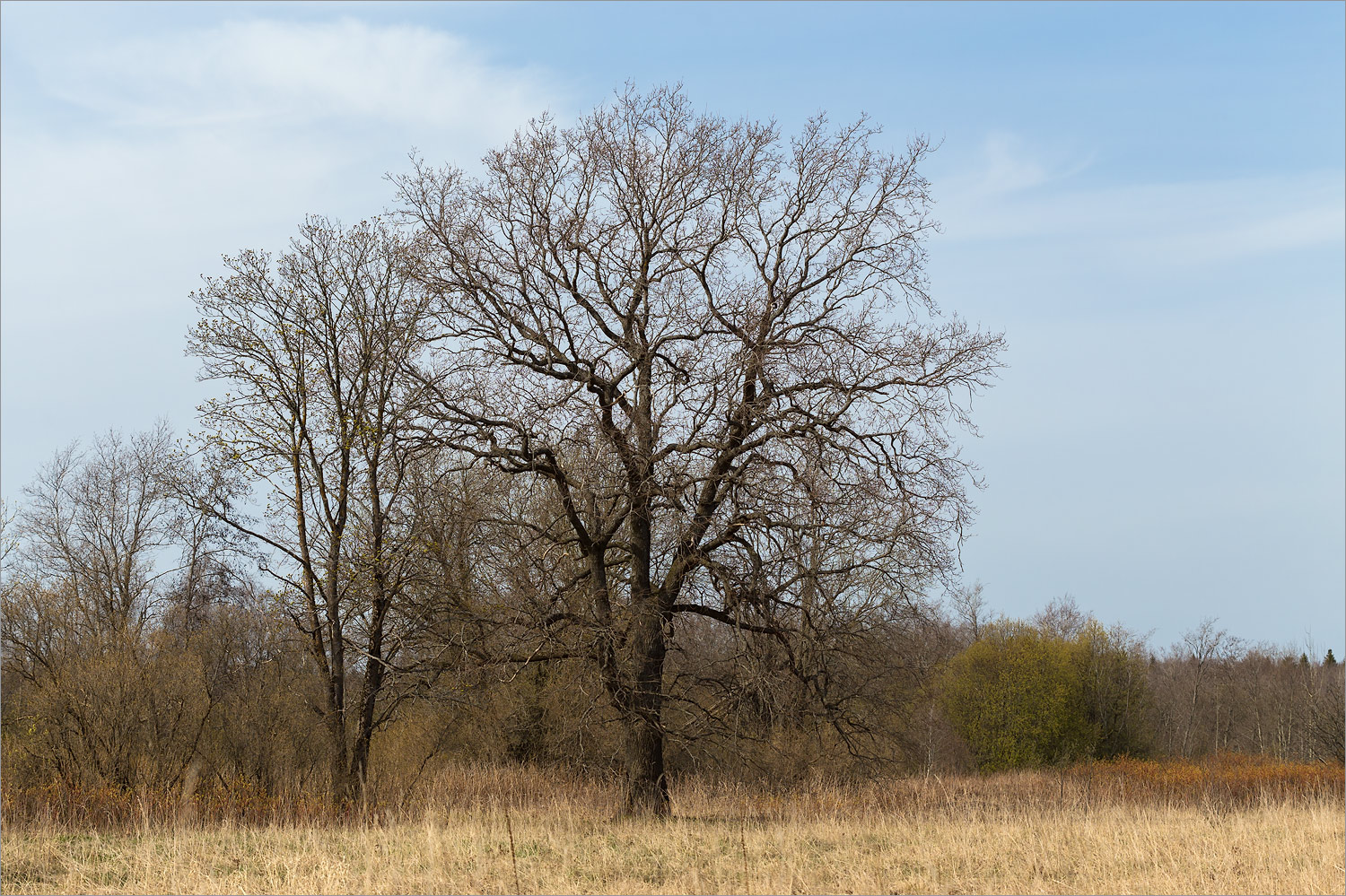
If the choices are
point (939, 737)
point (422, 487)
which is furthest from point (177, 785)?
point (939, 737)

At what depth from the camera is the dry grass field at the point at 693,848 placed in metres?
8.62

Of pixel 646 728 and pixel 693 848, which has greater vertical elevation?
pixel 646 728

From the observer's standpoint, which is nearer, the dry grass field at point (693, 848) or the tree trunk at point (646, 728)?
the dry grass field at point (693, 848)

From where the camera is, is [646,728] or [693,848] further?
[646,728]

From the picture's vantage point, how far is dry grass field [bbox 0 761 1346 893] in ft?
28.3

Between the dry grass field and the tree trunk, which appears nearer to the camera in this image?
the dry grass field

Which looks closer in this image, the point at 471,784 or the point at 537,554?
the point at 537,554

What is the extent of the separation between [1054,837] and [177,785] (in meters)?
12.8

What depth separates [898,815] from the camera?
44.3 feet

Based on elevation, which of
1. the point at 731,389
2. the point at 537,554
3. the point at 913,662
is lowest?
the point at 913,662

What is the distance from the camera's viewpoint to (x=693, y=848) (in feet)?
34.6

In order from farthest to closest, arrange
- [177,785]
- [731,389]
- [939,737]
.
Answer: [939,737] < [177,785] < [731,389]

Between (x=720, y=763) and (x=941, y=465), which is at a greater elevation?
(x=941, y=465)

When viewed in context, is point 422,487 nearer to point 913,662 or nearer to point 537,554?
point 537,554
